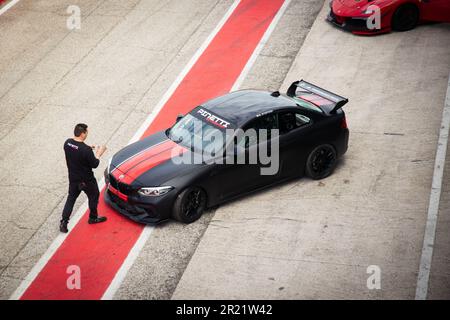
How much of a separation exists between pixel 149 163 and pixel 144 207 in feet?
2.29

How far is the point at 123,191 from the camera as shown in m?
10.2

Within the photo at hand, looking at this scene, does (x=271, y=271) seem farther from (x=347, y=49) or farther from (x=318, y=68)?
(x=347, y=49)

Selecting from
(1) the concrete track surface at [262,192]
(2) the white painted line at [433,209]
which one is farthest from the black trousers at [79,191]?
(2) the white painted line at [433,209]

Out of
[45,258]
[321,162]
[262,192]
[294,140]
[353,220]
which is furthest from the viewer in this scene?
[321,162]

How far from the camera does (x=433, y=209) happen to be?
10.7 m

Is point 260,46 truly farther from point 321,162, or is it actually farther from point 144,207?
point 144,207

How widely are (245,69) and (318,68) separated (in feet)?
5.26

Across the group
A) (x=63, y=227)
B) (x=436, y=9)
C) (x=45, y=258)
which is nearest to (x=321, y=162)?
(x=63, y=227)

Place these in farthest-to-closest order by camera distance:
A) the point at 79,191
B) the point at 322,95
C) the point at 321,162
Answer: the point at 322,95, the point at 321,162, the point at 79,191

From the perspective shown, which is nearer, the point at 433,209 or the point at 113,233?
the point at 113,233

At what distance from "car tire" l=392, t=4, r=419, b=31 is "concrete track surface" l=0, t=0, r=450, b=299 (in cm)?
35

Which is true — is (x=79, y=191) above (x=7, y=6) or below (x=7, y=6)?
above

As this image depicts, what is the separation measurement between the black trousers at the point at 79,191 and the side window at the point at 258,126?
2298mm
